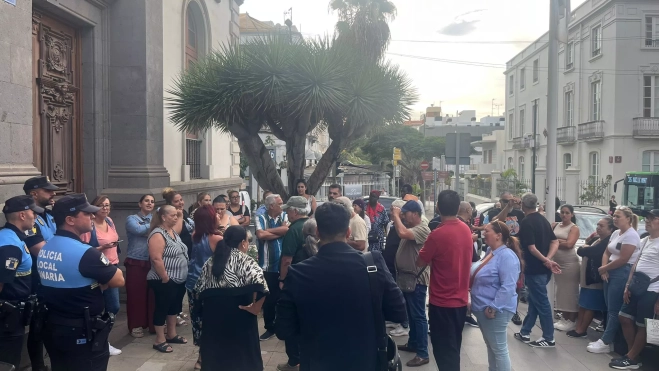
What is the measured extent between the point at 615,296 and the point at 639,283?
698 millimetres

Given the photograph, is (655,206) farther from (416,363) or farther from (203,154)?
(416,363)

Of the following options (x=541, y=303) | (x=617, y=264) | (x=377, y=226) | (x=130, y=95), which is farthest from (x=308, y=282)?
(x=130, y=95)

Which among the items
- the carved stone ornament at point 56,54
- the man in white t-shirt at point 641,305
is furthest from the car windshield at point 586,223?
the carved stone ornament at point 56,54

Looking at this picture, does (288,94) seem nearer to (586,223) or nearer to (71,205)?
(71,205)

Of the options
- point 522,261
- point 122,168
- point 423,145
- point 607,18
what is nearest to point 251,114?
point 122,168

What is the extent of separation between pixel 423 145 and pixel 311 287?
177ft

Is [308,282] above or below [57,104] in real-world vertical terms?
below

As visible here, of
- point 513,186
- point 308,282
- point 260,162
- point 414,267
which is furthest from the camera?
point 513,186

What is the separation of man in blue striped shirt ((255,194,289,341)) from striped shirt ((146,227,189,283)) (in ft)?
3.05

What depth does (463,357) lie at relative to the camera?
682 centimetres

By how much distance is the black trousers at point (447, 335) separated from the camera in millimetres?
4914

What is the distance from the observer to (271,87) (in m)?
9.61

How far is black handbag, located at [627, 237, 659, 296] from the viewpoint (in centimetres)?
624

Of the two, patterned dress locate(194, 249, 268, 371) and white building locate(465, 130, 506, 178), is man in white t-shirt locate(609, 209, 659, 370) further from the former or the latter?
white building locate(465, 130, 506, 178)
